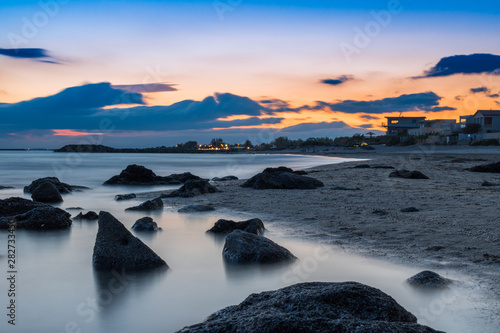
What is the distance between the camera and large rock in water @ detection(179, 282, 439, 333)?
2.34 metres

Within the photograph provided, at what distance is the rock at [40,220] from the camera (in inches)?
338

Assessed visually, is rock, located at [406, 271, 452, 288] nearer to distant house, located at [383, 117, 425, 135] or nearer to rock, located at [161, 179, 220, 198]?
rock, located at [161, 179, 220, 198]

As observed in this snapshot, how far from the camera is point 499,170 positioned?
17938mm

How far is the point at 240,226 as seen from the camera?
7781 mm

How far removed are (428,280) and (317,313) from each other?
2689 mm

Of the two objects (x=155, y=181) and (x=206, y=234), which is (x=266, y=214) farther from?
(x=155, y=181)

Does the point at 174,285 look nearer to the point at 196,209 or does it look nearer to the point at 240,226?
the point at 240,226

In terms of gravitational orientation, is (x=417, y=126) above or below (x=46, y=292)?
above

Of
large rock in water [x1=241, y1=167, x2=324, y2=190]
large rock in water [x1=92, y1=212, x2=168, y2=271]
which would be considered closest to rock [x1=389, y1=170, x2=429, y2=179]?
large rock in water [x1=241, y1=167, x2=324, y2=190]

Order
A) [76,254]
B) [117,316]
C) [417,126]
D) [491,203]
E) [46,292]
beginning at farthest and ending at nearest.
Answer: [417,126] < [491,203] < [76,254] < [46,292] < [117,316]

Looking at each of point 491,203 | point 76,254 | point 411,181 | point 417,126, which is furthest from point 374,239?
point 417,126

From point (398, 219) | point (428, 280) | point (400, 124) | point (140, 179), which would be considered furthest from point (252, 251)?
point (400, 124)

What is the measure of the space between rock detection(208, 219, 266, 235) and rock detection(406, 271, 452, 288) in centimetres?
314

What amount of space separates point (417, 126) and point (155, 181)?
77928 mm
